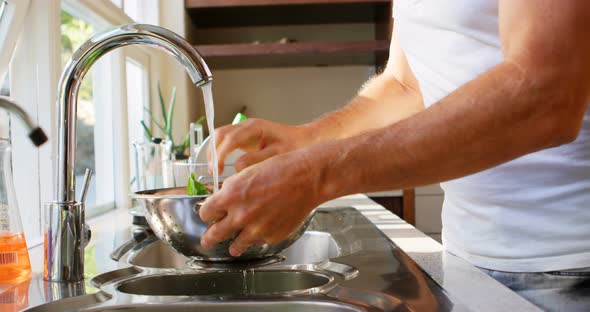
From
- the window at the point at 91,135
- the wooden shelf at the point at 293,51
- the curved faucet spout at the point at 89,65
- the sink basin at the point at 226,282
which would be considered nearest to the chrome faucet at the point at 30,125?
the curved faucet spout at the point at 89,65

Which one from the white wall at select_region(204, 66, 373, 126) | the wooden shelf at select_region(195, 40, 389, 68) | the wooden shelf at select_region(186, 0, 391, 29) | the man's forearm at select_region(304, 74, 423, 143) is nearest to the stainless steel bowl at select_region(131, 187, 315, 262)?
the man's forearm at select_region(304, 74, 423, 143)

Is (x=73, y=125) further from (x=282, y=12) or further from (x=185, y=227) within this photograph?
(x=282, y=12)

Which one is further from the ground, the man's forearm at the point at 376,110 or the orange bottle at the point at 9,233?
the man's forearm at the point at 376,110

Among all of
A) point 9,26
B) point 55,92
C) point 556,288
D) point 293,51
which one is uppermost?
point 293,51

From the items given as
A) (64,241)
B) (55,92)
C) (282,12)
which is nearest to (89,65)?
(64,241)

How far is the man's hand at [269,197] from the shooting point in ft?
1.99

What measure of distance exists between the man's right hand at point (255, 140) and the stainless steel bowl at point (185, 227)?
0.21m

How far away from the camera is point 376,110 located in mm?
1301

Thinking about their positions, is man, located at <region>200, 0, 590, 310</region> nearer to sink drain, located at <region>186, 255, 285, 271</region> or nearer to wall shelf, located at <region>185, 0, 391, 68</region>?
sink drain, located at <region>186, 255, 285, 271</region>

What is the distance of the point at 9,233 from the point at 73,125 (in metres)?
0.15

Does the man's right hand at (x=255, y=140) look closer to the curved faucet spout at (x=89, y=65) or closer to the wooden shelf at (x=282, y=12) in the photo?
the curved faucet spout at (x=89, y=65)

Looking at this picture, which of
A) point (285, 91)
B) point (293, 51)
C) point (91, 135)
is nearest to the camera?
point (91, 135)

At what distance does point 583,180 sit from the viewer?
81 centimetres

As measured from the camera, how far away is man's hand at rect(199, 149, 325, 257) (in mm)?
606
